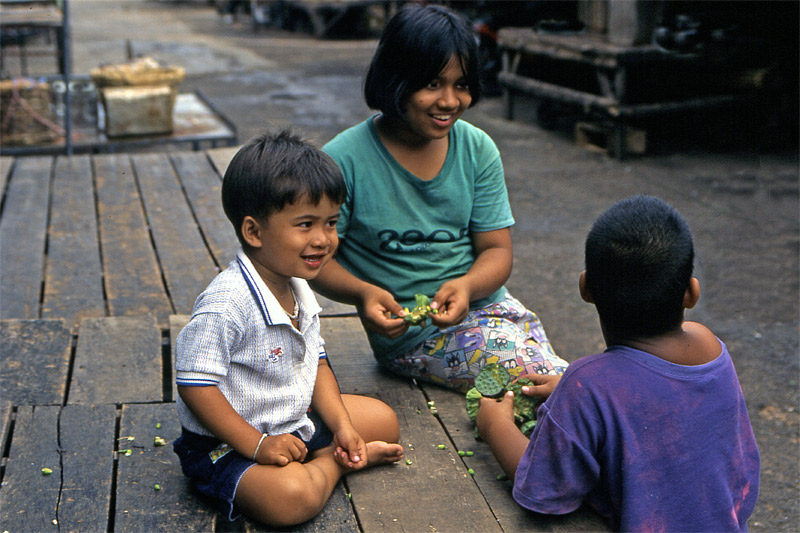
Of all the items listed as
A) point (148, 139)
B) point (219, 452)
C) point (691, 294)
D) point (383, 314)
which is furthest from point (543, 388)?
point (148, 139)

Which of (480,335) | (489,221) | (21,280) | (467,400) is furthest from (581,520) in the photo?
(21,280)

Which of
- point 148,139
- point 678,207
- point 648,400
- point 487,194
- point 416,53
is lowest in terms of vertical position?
point 678,207

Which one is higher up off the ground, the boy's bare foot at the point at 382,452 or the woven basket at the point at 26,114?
the woven basket at the point at 26,114

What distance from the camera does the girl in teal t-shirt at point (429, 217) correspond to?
226 cm

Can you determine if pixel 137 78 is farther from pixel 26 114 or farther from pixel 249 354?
pixel 249 354

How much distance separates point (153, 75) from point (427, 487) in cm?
507

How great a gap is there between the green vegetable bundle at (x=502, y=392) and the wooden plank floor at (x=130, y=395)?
8 cm

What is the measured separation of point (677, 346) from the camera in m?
1.67

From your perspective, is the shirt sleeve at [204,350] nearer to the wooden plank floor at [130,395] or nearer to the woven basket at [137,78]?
the wooden plank floor at [130,395]

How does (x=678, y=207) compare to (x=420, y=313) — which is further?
(x=678, y=207)

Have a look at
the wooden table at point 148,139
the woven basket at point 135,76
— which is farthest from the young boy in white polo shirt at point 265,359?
the woven basket at point 135,76

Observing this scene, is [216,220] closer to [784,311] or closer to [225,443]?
[225,443]

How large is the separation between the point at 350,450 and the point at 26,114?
4881 mm

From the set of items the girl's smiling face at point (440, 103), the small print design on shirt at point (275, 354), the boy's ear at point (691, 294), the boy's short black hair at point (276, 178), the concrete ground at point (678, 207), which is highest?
the girl's smiling face at point (440, 103)
